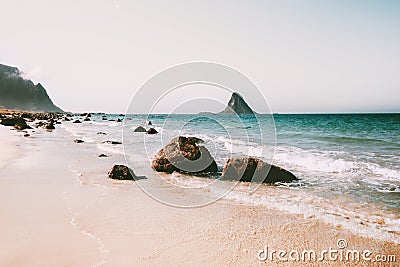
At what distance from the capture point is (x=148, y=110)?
6.62 meters

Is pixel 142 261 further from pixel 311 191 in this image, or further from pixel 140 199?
pixel 311 191

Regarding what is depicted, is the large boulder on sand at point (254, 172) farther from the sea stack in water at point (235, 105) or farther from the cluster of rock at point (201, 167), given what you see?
the sea stack in water at point (235, 105)

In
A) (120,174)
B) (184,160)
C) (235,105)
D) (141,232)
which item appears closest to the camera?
(141,232)

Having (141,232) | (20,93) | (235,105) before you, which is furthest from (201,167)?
(20,93)

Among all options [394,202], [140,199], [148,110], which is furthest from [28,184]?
[394,202]

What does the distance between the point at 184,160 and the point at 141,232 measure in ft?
20.1

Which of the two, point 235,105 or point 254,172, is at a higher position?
point 235,105

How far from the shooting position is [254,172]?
9688 millimetres

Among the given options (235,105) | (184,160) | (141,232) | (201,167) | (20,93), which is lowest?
(141,232)

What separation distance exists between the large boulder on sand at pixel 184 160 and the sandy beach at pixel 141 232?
323 centimetres

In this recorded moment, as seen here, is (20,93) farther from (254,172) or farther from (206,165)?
(254,172)

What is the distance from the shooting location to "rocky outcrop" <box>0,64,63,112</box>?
152375 mm

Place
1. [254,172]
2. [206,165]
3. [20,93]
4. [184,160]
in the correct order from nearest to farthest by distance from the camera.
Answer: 1. [254,172]
2. [206,165]
3. [184,160]
4. [20,93]

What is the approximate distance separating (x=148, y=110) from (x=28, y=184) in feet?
14.6
